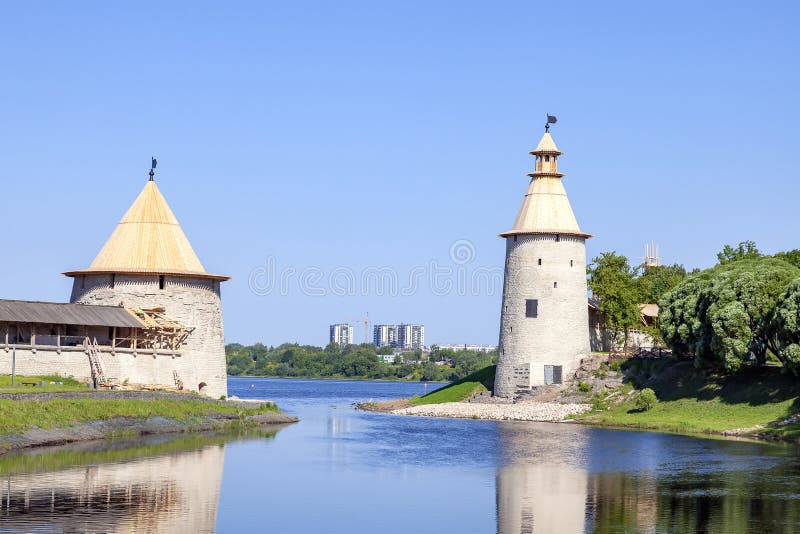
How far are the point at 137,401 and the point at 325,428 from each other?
35.2ft

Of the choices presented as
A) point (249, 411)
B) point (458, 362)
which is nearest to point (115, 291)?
point (249, 411)

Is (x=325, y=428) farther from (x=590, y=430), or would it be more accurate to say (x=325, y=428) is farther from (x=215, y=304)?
(x=590, y=430)

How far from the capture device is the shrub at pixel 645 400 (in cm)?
5550

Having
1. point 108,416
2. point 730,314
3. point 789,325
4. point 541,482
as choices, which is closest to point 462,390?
point 730,314

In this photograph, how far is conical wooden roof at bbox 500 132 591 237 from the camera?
64.4 meters

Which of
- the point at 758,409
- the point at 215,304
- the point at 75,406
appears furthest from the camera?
the point at 215,304

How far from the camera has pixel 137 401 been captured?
4447cm

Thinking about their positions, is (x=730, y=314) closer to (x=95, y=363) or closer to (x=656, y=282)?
(x=95, y=363)

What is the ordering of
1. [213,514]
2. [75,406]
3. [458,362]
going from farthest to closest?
[458,362] → [75,406] → [213,514]

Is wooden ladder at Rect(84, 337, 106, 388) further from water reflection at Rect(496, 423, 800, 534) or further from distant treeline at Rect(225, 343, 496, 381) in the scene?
distant treeline at Rect(225, 343, 496, 381)

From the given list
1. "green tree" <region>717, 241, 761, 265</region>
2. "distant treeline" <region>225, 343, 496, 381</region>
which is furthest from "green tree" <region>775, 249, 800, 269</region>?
"distant treeline" <region>225, 343, 496, 381</region>

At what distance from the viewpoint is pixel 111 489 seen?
1138 inches

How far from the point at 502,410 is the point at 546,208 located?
1184 centimetres

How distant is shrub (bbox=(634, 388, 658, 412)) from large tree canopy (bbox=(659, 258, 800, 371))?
2.72 metres
